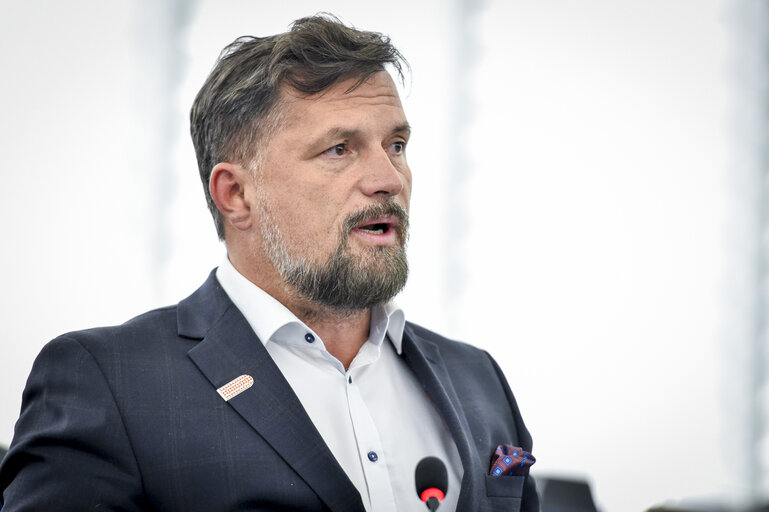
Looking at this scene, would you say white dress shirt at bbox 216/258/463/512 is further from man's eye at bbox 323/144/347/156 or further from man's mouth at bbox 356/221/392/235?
man's eye at bbox 323/144/347/156

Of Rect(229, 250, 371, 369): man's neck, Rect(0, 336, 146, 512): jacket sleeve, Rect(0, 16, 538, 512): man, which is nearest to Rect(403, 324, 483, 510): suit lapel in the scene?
Rect(0, 16, 538, 512): man

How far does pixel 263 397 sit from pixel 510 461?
1.80 feet

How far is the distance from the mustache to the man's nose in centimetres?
2

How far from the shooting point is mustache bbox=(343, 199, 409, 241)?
1.67 meters

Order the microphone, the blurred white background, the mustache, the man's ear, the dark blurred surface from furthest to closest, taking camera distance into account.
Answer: the blurred white background → the dark blurred surface → the man's ear → the mustache → the microphone

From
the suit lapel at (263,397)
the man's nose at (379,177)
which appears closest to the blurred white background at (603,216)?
the man's nose at (379,177)

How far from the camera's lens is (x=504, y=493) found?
1690 mm

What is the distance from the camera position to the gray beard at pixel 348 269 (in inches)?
65.9

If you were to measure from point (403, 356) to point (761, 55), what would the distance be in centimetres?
350

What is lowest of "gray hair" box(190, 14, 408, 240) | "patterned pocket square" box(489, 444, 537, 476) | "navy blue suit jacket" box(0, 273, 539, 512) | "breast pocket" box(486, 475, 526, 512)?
"breast pocket" box(486, 475, 526, 512)

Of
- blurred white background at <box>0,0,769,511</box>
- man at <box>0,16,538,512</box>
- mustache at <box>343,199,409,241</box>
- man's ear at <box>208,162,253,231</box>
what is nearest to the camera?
man at <box>0,16,538,512</box>

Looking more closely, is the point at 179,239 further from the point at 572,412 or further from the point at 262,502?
the point at 262,502

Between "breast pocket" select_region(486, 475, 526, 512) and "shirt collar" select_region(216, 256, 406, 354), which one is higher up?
"shirt collar" select_region(216, 256, 406, 354)

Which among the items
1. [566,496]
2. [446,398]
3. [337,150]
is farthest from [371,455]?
[566,496]
